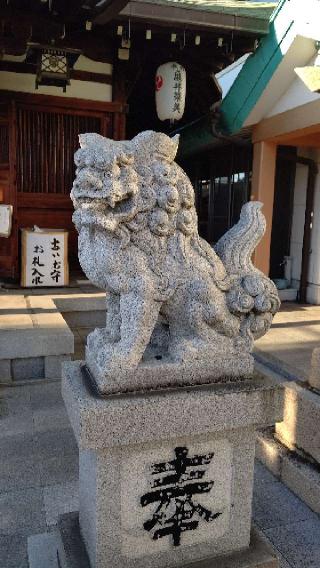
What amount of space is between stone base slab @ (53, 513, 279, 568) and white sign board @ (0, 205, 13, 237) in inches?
233

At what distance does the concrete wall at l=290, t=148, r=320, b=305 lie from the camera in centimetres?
968

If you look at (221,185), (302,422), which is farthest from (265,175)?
(302,422)

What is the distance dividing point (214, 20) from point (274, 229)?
4.69 m

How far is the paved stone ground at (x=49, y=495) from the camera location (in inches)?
111

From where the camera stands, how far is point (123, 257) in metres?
2.23

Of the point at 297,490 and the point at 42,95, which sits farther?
the point at 42,95

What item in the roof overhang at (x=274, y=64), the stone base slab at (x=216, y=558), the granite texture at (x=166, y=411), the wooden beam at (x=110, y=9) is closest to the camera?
the granite texture at (x=166, y=411)

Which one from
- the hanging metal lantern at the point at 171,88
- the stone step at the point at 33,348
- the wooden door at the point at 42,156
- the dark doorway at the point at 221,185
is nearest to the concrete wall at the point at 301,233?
the dark doorway at the point at 221,185

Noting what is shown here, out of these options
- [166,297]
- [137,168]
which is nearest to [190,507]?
[166,297]

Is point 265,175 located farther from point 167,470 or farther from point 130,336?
point 167,470

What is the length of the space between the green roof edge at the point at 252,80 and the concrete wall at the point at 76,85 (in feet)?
8.16

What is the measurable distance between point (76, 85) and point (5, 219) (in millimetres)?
2797

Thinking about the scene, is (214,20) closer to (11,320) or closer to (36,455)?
(11,320)

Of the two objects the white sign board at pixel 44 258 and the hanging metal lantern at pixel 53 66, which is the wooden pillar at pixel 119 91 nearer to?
the hanging metal lantern at pixel 53 66
